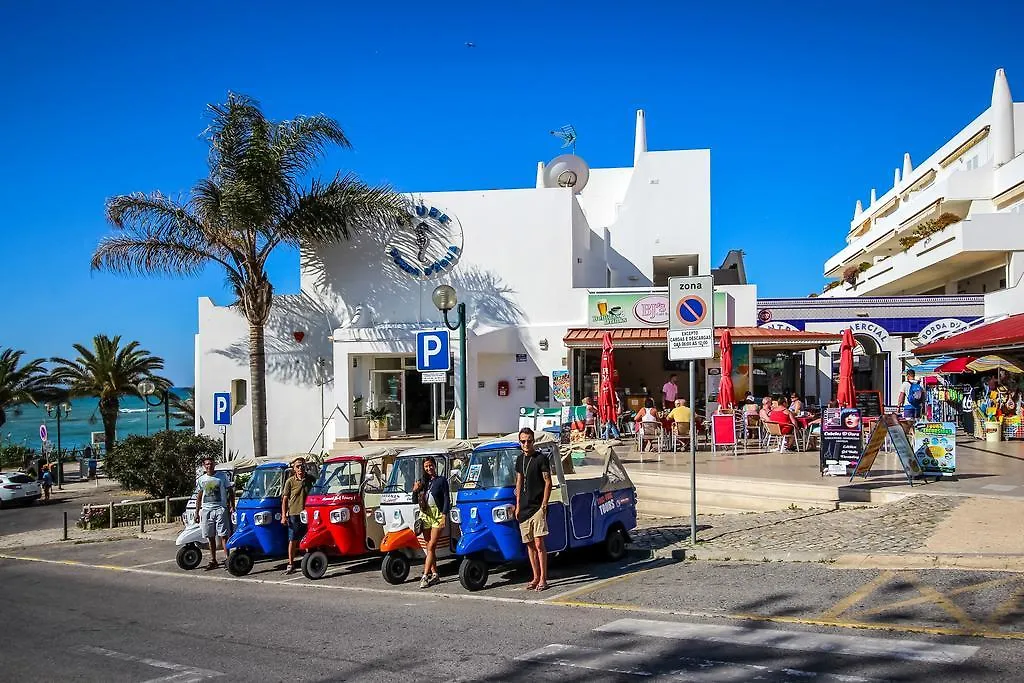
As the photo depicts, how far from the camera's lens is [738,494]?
13.8m

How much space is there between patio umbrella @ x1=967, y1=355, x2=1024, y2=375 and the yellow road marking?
14812mm

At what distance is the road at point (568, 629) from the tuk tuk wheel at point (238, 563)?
1014 mm

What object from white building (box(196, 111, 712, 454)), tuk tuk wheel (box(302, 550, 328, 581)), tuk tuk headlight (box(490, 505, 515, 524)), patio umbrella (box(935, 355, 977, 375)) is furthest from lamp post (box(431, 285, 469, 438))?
patio umbrella (box(935, 355, 977, 375))

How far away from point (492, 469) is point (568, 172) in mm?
22251

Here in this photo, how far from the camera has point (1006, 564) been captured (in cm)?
834

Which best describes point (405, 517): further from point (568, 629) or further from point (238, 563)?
point (568, 629)

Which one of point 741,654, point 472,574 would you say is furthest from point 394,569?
point 741,654

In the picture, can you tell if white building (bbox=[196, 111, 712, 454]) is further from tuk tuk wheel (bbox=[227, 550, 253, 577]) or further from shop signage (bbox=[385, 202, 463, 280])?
tuk tuk wheel (bbox=[227, 550, 253, 577])

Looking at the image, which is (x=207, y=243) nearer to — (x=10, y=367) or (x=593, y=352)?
(x=593, y=352)

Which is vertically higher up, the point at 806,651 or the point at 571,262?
the point at 571,262

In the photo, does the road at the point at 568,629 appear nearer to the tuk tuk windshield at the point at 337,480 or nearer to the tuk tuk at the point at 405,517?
the tuk tuk at the point at 405,517

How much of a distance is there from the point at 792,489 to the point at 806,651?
7.28m

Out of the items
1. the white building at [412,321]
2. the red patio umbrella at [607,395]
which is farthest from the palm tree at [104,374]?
the red patio umbrella at [607,395]

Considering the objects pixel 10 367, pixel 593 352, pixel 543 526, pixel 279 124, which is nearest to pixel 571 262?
pixel 593 352
